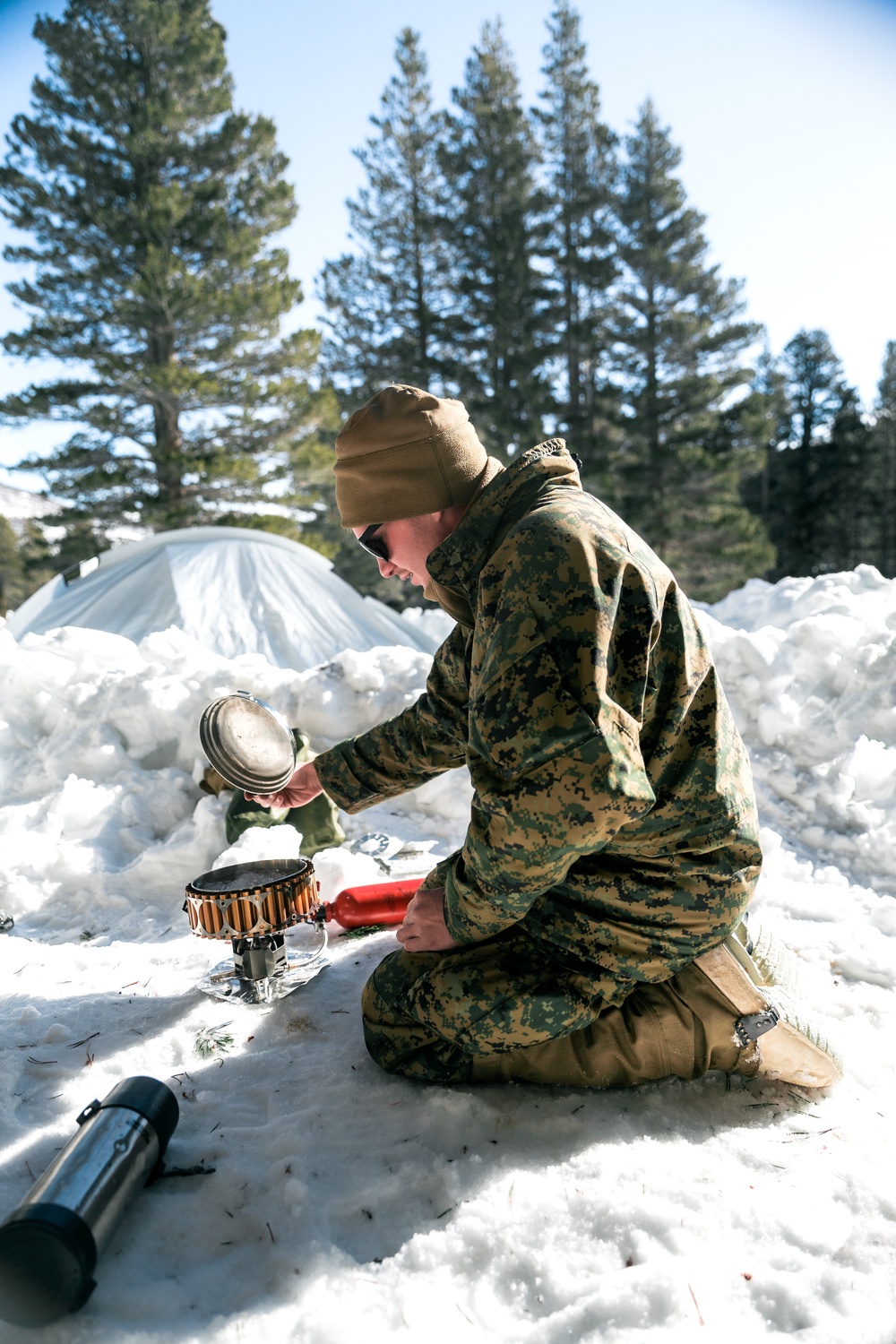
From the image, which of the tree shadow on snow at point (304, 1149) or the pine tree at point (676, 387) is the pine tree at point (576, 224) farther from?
the tree shadow on snow at point (304, 1149)

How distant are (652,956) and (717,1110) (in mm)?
460

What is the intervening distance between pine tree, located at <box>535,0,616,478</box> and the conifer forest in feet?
0.19

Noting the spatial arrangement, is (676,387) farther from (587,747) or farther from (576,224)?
(587,747)

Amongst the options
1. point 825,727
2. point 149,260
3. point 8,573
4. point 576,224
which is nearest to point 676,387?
point 576,224

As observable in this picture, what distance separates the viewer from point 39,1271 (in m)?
1.38

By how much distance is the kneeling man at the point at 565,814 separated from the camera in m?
1.57

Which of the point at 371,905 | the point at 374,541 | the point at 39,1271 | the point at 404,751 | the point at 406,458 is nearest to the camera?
the point at 39,1271

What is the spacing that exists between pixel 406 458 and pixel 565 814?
973mm

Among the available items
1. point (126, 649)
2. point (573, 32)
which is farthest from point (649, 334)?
point (126, 649)

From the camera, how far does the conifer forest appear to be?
14367mm

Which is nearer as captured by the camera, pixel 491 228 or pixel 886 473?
pixel 491 228

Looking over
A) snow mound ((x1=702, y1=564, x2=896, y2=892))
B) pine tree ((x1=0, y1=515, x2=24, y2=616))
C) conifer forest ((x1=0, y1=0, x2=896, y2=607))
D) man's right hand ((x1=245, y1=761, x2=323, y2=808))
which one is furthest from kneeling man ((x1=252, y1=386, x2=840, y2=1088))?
pine tree ((x1=0, y1=515, x2=24, y2=616))

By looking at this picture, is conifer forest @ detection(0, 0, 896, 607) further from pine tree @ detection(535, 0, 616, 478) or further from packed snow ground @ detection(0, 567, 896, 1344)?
packed snow ground @ detection(0, 567, 896, 1344)

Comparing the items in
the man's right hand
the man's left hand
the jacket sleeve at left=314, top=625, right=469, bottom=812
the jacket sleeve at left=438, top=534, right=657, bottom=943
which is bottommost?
the man's left hand
